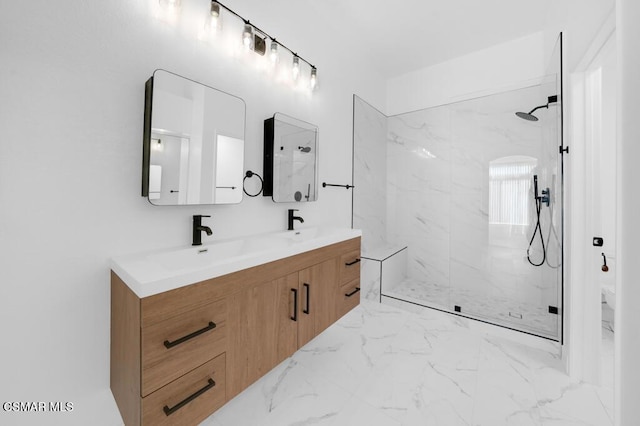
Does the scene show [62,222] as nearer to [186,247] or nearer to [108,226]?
[108,226]

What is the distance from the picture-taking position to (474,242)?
2.94 m

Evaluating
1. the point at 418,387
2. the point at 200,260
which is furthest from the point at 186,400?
the point at 418,387

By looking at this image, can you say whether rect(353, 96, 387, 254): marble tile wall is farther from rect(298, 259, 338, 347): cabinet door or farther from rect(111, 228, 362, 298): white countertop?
rect(298, 259, 338, 347): cabinet door

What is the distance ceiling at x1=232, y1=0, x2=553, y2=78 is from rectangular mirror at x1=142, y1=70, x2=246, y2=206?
0.80 meters

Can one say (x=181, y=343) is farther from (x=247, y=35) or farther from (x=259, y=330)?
(x=247, y=35)

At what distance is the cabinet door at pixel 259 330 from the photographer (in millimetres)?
1089

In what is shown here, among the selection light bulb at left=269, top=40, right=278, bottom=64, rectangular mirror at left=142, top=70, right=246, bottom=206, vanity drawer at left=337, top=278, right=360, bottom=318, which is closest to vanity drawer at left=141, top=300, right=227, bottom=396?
rectangular mirror at left=142, top=70, right=246, bottom=206

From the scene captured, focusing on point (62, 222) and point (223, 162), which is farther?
point (223, 162)

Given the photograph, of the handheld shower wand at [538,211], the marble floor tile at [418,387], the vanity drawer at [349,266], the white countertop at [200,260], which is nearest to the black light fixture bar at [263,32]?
the white countertop at [200,260]

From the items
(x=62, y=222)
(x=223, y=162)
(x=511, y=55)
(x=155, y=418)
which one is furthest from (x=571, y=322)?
(x=62, y=222)

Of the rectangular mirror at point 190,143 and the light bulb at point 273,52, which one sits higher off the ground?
the light bulb at point 273,52

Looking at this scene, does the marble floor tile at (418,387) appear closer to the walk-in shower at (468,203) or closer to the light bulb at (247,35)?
the walk-in shower at (468,203)

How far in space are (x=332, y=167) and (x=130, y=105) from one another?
1611mm

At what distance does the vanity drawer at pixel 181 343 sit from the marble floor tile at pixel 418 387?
63cm
